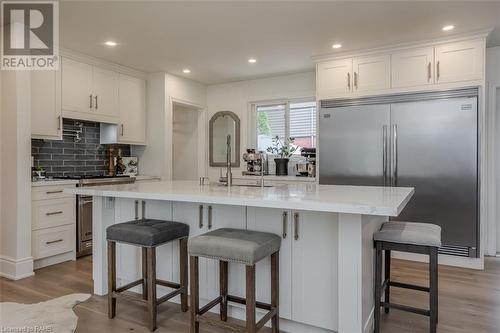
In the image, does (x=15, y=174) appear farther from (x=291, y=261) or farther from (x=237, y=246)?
(x=291, y=261)

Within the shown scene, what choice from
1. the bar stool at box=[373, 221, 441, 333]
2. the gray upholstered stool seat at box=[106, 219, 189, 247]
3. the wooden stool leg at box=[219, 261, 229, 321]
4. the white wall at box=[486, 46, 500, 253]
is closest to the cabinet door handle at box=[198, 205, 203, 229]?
the gray upholstered stool seat at box=[106, 219, 189, 247]

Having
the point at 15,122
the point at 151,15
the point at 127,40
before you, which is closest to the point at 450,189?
the point at 151,15

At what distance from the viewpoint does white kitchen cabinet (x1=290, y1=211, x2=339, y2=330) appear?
2.01 meters

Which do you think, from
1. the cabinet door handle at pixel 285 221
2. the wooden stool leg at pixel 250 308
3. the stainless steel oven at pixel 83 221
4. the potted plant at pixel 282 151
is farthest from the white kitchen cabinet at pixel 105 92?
the wooden stool leg at pixel 250 308

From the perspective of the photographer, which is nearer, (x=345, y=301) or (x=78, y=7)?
(x=345, y=301)

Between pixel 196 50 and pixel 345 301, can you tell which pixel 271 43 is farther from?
pixel 345 301

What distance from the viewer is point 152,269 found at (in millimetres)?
2195

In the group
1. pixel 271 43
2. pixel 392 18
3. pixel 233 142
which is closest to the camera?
pixel 392 18

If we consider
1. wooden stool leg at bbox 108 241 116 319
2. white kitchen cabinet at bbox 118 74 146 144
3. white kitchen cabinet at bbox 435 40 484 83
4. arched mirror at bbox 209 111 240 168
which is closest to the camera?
wooden stool leg at bbox 108 241 116 319

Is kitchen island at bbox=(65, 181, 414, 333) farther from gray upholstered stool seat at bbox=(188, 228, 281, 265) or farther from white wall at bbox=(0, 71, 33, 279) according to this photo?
white wall at bbox=(0, 71, 33, 279)

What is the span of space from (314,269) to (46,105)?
3.53 m

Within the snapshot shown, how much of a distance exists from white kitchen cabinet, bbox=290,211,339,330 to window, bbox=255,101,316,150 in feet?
10.4

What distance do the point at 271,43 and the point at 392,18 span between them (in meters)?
1.28

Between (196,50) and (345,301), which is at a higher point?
(196,50)
